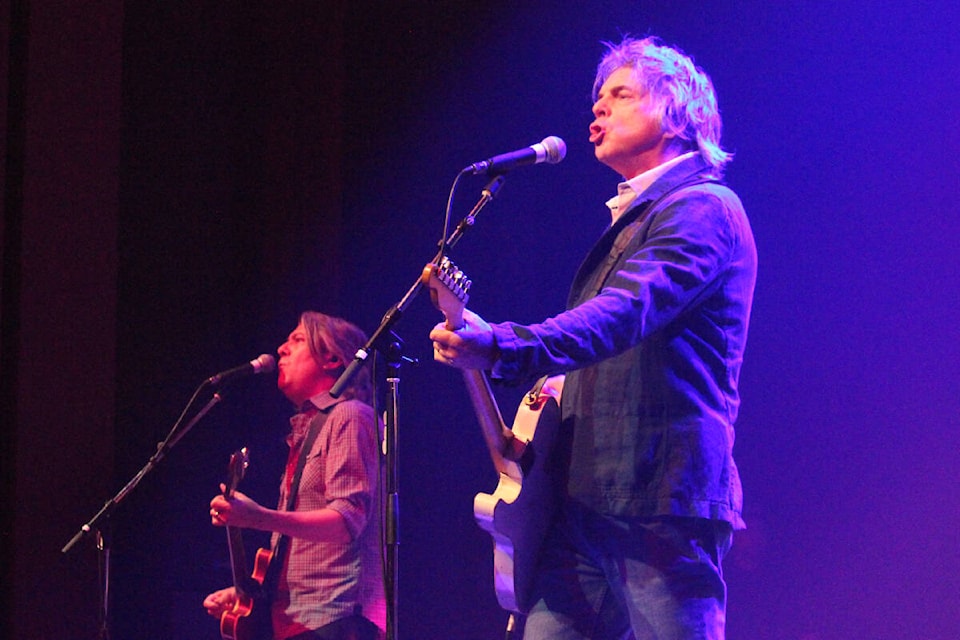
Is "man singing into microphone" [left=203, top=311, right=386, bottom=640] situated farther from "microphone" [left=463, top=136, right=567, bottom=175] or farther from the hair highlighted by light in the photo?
the hair highlighted by light

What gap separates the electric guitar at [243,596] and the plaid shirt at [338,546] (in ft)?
0.17

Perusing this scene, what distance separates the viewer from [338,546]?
349 cm

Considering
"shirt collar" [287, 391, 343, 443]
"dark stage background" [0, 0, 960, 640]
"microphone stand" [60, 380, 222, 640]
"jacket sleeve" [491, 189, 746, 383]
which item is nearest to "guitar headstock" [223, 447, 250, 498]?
"microphone stand" [60, 380, 222, 640]

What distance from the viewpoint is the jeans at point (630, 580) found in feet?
6.43

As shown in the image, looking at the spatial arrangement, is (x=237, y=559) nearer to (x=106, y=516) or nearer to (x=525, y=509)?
(x=106, y=516)

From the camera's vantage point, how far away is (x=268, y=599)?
3.54m

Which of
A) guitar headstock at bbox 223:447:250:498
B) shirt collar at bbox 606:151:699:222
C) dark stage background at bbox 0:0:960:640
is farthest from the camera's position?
guitar headstock at bbox 223:447:250:498

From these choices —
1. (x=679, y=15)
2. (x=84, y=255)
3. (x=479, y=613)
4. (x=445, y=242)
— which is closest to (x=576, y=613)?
(x=445, y=242)

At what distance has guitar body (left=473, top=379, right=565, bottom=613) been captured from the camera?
86.4 inches

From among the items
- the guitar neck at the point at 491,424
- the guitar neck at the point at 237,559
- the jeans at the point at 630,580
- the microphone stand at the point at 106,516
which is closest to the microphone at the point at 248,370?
the microphone stand at the point at 106,516

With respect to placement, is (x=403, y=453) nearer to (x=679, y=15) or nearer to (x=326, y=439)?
(x=326, y=439)

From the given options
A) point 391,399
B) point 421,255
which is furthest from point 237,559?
point 391,399

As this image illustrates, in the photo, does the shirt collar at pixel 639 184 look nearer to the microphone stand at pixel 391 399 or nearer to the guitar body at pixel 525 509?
the microphone stand at pixel 391 399

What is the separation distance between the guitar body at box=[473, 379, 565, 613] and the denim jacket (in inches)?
2.7
